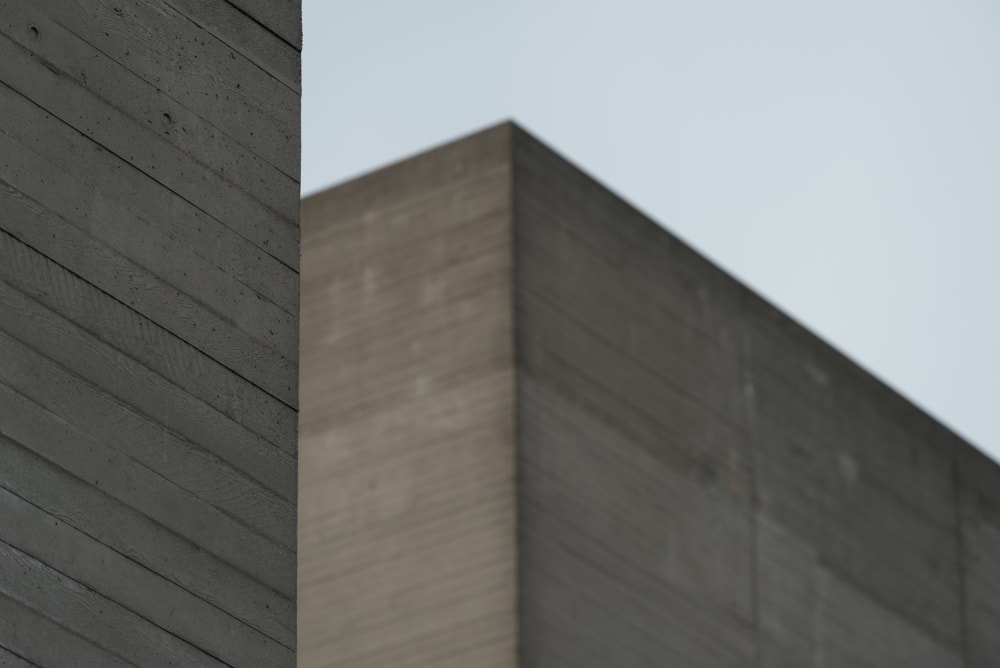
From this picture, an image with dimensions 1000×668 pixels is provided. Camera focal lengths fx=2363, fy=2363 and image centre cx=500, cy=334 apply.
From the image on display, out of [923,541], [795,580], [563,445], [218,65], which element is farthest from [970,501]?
[218,65]

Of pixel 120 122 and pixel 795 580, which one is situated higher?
pixel 795 580

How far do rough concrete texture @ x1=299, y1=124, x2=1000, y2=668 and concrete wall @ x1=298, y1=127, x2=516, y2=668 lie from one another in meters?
0.01

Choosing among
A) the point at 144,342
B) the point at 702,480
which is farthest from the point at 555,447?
the point at 144,342

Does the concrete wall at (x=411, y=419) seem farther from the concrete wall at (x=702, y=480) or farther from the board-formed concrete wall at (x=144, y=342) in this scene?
the board-formed concrete wall at (x=144, y=342)

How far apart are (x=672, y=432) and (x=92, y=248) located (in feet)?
30.0

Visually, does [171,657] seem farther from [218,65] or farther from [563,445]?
[563,445]

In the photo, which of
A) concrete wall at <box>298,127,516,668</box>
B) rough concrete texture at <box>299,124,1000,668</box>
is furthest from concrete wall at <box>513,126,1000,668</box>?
concrete wall at <box>298,127,516,668</box>

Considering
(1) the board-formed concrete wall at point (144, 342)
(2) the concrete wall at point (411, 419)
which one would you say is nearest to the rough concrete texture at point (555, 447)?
(2) the concrete wall at point (411, 419)

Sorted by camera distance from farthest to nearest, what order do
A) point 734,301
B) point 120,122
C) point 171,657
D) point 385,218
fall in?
point 734,301 < point 385,218 < point 120,122 < point 171,657

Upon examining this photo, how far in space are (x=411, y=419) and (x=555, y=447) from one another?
79 cm

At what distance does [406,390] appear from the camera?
502 inches

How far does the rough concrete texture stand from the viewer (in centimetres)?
1226

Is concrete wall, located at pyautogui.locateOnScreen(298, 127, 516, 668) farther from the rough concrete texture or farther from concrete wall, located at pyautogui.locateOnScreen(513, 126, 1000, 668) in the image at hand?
concrete wall, located at pyautogui.locateOnScreen(513, 126, 1000, 668)

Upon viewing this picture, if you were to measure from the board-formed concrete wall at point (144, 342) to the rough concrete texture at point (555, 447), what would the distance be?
716cm
